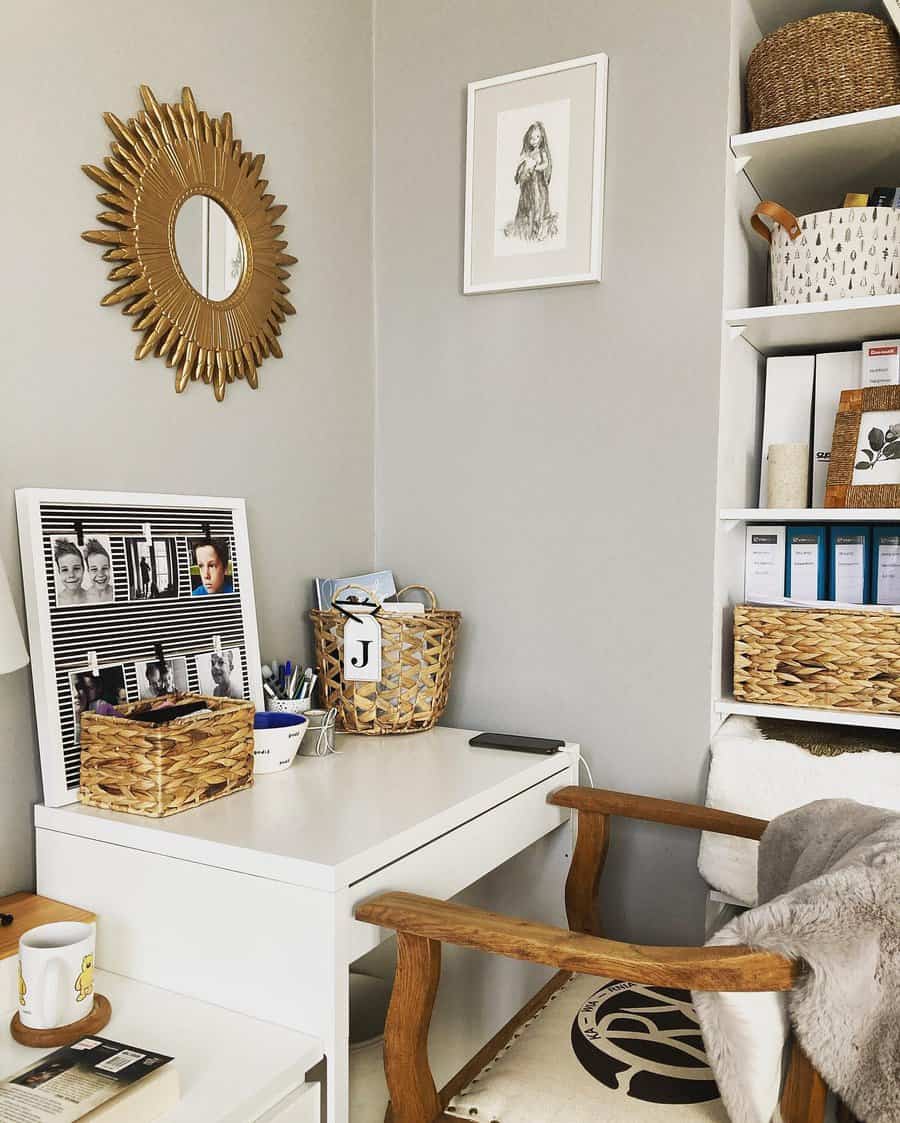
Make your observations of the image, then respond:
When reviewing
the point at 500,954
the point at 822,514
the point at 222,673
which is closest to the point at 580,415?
the point at 822,514

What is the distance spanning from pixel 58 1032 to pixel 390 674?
82 cm

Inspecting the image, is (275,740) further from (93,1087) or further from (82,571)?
(93,1087)

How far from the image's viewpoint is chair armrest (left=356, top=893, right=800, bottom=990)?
3.04 feet

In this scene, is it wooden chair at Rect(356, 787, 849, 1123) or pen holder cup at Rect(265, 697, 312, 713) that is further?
pen holder cup at Rect(265, 697, 312, 713)

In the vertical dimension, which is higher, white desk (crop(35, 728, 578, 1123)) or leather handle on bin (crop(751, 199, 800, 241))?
leather handle on bin (crop(751, 199, 800, 241))

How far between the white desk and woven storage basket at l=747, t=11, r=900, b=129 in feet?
4.20

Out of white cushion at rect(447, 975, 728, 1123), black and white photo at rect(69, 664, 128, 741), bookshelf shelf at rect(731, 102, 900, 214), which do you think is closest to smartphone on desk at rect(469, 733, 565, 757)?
white cushion at rect(447, 975, 728, 1123)

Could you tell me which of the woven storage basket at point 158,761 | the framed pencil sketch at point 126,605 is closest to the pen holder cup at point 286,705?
the framed pencil sketch at point 126,605

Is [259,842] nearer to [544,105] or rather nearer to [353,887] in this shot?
[353,887]

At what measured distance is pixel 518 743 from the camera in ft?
5.54

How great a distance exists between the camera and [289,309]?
5.79 ft

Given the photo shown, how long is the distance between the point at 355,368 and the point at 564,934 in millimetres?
1276

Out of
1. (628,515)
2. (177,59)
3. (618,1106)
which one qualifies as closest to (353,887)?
(618,1106)

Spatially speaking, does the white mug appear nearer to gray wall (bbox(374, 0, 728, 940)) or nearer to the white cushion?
the white cushion
